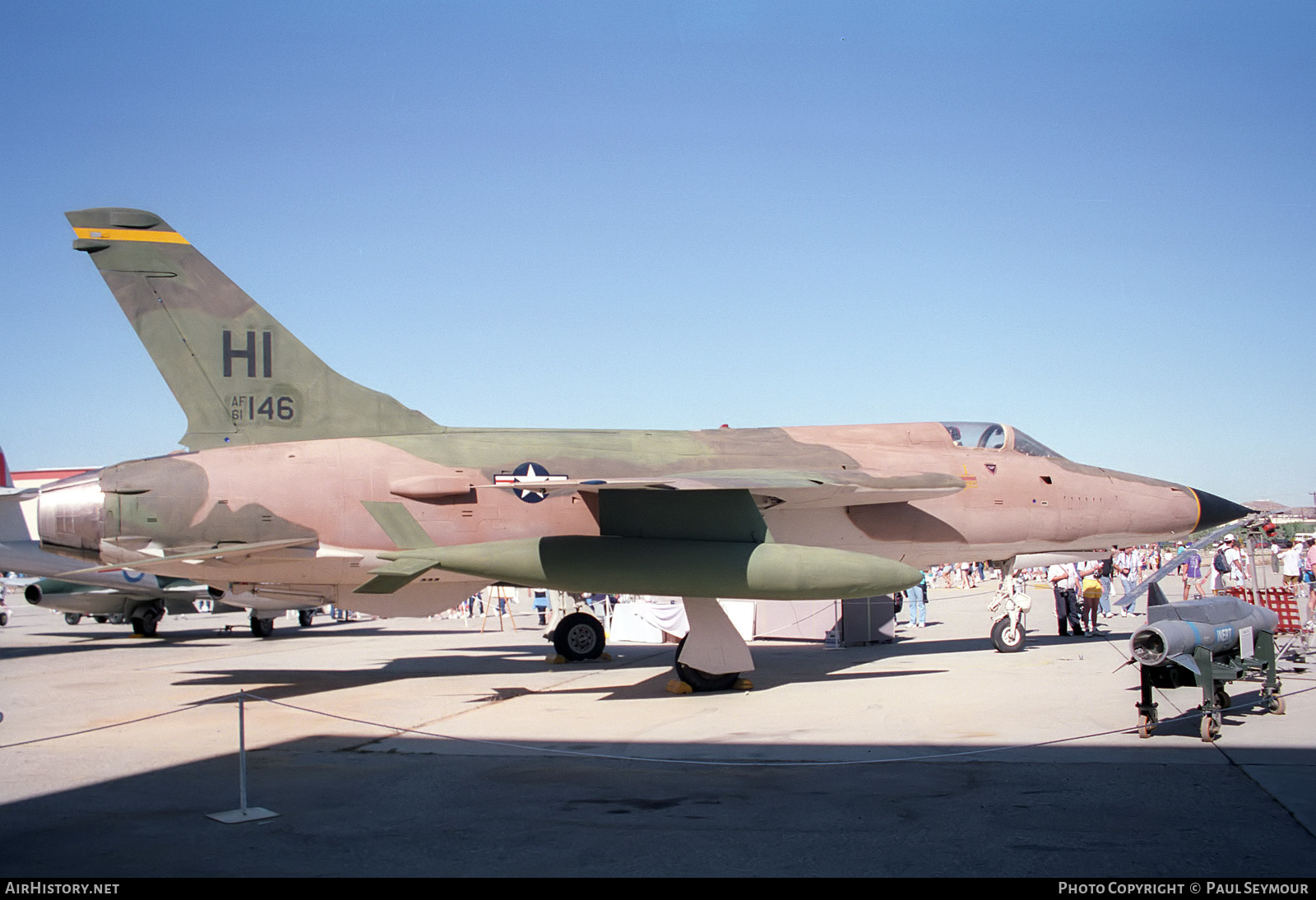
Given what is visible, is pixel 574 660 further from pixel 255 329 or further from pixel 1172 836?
pixel 1172 836

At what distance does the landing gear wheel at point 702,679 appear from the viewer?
11531mm

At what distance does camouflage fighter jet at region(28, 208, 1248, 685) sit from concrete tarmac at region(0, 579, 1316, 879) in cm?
149

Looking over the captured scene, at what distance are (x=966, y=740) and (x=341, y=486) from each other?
753 cm

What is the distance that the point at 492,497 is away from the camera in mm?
11914

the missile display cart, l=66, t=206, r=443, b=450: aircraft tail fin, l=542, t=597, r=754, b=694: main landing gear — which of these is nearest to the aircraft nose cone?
the missile display cart

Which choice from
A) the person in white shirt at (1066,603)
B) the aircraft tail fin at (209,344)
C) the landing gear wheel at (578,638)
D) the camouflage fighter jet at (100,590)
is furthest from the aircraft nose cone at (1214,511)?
the camouflage fighter jet at (100,590)

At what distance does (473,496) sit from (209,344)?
387 centimetres

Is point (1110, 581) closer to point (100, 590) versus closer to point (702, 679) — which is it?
point (702, 679)

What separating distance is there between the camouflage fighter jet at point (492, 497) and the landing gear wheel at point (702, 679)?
16 cm

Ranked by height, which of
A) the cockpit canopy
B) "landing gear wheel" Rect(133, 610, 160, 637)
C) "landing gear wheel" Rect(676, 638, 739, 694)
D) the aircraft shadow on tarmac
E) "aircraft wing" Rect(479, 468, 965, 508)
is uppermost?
the cockpit canopy

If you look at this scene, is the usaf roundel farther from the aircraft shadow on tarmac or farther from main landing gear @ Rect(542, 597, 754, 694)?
the aircraft shadow on tarmac

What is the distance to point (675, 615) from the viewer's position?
19.5 m

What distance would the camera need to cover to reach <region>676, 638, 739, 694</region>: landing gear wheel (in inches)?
454

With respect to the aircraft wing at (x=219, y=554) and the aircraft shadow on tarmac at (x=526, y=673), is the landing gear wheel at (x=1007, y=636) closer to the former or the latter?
the aircraft shadow on tarmac at (x=526, y=673)
